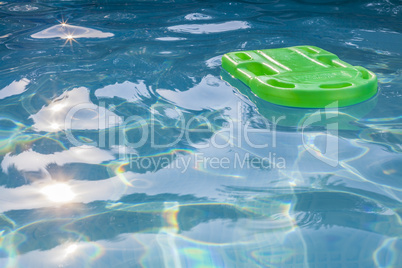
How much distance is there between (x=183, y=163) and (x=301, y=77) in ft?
2.35

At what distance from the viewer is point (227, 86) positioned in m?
1.86

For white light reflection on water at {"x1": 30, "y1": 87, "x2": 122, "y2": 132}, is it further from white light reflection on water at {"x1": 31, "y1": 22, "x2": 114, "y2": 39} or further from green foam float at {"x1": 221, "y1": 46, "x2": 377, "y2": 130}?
white light reflection on water at {"x1": 31, "y1": 22, "x2": 114, "y2": 39}

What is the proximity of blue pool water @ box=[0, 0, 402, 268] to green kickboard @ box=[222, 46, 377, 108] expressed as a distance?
0.15 ft

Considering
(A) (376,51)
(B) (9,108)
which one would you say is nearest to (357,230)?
(B) (9,108)

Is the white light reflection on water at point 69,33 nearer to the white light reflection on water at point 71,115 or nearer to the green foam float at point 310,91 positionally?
the white light reflection on water at point 71,115

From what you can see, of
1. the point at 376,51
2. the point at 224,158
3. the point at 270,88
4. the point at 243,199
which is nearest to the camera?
the point at 243,199

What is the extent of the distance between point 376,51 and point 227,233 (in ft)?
5.53

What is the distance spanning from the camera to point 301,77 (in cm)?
173

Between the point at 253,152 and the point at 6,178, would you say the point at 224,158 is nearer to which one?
the point at 253,152

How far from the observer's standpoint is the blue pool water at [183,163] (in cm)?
96

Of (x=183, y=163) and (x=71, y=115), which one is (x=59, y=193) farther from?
(x=71, y=115)

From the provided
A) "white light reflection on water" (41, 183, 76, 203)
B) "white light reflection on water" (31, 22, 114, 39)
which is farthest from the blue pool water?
"white light reflection on water" (31, 22, 114, 39)

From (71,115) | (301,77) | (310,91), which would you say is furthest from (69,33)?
(310,91)

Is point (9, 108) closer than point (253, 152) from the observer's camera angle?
No
